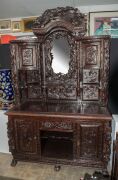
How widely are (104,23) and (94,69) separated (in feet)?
3.76

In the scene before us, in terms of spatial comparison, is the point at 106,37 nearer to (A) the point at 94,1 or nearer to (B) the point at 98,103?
(B) the point at 98,103

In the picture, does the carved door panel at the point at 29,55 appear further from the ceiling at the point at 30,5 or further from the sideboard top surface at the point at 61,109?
the ceiling at the point at 30,5

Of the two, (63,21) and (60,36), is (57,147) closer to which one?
(60,36)

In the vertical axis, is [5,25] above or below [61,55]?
above

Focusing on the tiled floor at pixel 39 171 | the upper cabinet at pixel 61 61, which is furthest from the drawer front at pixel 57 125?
the tiled floor at pixel 39 171

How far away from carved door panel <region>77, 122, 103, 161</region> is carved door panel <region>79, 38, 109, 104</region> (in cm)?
44

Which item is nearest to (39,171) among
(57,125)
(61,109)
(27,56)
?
(57,125)

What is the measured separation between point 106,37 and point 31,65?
1021 millimetres

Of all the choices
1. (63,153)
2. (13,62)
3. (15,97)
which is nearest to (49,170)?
(63,153)

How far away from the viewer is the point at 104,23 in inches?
121

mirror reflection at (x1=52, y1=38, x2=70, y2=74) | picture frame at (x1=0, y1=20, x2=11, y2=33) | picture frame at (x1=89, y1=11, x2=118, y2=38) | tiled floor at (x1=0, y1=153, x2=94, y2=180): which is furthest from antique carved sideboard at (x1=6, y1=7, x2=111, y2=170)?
picture frame at (x1=0, y1=20, x2=11, y2=33)

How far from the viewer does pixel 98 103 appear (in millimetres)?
2455

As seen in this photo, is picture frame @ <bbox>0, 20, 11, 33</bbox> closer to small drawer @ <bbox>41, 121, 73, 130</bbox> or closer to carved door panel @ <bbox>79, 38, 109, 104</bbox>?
carved door panel @ <bbox>79, 38, 109, 104</bbox>

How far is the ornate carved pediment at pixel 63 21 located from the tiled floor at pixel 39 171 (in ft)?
5.57
